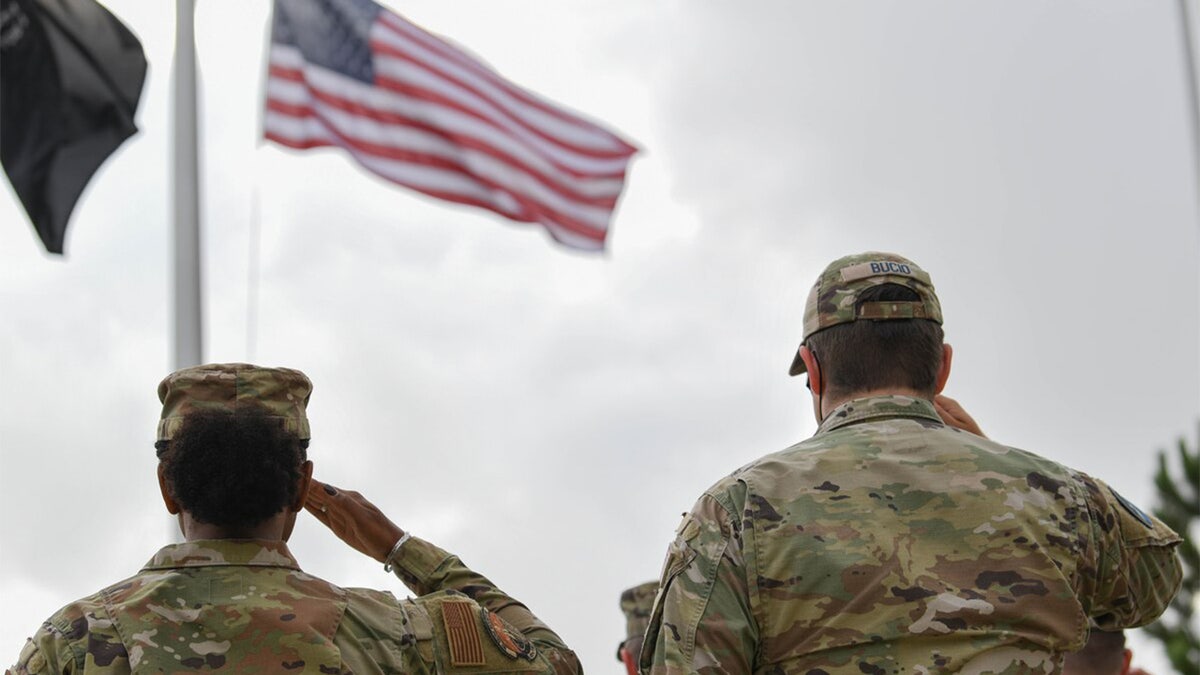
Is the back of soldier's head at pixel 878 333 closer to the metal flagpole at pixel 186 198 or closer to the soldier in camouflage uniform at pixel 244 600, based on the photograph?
the soldier in camouflage uniform at pixel 244 600

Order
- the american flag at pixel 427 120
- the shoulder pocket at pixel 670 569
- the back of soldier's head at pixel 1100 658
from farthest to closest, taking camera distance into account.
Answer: the american flag at pixel 427 120 → the back of soldier's head at pixel 1100 658 → the shoulder pocket at pixel 670 569

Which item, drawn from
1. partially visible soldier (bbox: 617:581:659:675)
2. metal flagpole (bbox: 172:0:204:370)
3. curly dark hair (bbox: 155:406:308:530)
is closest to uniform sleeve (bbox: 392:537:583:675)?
curly dark hair (bbox: 155:406:308:530)

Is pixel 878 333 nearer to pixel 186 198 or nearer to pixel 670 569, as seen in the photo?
pixel 670 569

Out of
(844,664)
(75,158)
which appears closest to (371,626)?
(844,664)

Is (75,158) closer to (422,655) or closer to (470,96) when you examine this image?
(470,96)

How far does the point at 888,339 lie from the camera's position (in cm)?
403

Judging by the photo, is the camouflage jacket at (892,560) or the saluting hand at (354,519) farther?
the saluting hand at (354,519)

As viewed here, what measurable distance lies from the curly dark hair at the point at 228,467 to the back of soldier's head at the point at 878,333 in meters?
1.31

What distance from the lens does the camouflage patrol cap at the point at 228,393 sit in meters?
3.95

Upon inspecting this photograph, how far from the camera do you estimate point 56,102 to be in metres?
9.68

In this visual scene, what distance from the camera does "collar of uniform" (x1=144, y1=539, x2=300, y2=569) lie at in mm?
3893

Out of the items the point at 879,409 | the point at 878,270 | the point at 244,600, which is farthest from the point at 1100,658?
the point at 244,600

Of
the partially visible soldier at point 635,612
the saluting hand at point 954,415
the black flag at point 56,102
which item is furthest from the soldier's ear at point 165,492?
the black flag at point 56,102

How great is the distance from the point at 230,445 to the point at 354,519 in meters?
0.52
